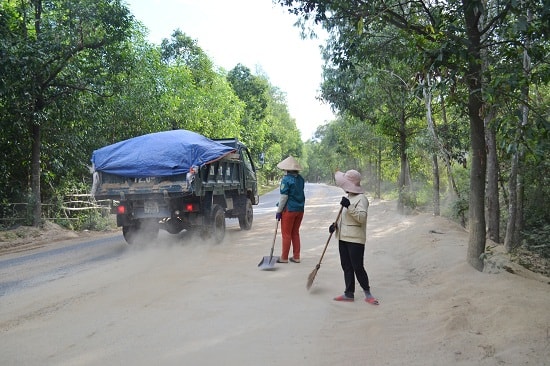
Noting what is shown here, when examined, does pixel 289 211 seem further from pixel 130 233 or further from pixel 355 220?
pixel 130 233

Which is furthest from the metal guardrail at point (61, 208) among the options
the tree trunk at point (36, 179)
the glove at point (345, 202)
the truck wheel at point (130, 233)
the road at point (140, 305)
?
the glove at point (345, 202)

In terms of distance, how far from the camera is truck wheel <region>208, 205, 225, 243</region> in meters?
10.3

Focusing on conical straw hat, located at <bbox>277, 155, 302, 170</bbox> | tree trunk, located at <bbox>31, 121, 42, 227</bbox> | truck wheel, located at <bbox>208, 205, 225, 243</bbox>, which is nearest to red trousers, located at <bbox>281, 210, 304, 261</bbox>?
conical straw hat, located at <bbox>277, 155, 302, 170</bbox>

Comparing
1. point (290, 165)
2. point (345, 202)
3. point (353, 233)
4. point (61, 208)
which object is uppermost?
point (290, 165)

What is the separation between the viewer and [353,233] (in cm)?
562

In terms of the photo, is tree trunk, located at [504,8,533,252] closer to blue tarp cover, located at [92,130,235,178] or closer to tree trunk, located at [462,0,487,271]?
tree trunk, located at [462,0,487,271]

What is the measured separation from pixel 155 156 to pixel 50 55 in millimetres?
5428

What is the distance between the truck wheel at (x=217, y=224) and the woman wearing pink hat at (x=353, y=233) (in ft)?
16.4

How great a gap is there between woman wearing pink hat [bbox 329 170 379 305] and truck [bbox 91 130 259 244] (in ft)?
14.5

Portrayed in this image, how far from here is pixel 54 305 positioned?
5660 mm

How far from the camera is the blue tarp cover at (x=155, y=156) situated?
9.41 meters

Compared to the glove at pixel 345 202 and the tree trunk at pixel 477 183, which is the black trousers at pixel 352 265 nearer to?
the glove at pixel 345 202

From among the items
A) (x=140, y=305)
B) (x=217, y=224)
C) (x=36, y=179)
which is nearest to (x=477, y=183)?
(x=140, y=305)

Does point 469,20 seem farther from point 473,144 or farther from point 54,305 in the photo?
point 54,305
